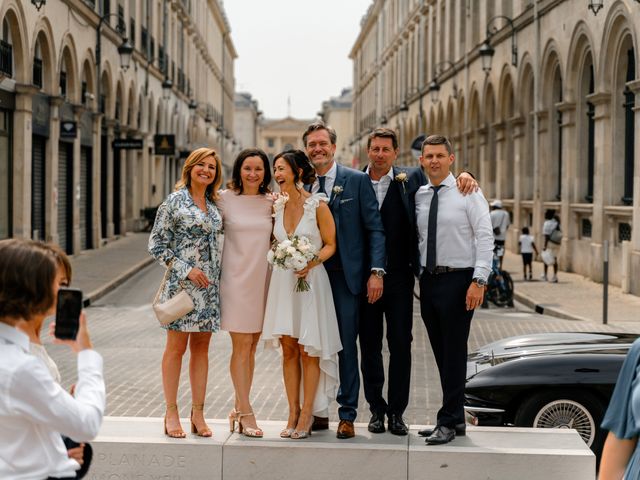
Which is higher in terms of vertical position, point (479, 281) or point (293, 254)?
point (293, 254)

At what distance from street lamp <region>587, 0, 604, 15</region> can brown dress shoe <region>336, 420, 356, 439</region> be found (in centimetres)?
1612

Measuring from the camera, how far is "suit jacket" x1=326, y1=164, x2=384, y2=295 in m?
6.56

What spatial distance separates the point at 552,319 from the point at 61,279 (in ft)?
46.0

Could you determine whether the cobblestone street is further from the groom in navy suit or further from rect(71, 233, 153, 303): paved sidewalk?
the groom in navy suit

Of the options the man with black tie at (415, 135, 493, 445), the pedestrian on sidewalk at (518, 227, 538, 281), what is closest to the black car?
the man with black tie at (415, 135, 493, 445)

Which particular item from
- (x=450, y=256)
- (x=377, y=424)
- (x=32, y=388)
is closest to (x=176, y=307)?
(x=377, y=424)

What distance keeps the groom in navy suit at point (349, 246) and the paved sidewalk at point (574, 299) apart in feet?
33.1

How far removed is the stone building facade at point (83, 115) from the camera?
22.7 m

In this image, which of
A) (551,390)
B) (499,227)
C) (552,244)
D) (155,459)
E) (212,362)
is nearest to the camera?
(155,459)

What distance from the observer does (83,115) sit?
98.7 ft

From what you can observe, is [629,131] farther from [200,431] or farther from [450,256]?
[200,431]

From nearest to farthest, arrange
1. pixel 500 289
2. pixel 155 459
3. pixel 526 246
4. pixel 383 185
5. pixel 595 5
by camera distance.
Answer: pixel 155 459, pixel 383 185, pixel 500 289, pixel 595 5, pixel 526 246

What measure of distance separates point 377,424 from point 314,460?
2.00 ft

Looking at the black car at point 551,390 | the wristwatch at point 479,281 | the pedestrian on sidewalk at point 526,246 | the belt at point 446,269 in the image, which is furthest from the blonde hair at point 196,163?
the pedestrian on sidewalk at point 526,246
